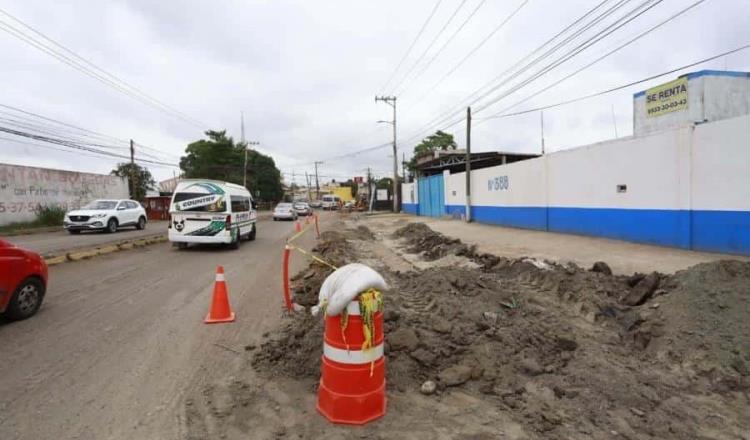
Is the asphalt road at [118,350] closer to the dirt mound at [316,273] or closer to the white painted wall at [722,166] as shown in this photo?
the dirt mound at [316,273]

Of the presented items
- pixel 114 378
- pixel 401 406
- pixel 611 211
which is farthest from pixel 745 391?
pixel 611 211

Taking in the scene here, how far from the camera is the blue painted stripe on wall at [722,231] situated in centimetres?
951

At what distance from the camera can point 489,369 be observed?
421 cm

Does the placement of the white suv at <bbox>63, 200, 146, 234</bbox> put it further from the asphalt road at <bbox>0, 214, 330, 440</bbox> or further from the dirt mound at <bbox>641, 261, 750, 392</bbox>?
the dirt mound at <bbox>641, 261, 750, 392</bbox>

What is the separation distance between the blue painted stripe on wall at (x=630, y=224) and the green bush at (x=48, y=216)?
27.4m

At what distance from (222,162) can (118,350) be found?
51704 mm

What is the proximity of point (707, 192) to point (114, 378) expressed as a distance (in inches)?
477

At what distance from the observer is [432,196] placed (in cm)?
3403

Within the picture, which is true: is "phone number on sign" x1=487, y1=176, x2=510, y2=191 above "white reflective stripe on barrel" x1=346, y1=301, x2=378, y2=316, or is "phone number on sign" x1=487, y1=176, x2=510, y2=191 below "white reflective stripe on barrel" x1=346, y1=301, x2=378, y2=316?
above

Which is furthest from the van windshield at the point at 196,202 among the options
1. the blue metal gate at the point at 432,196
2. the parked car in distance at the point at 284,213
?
the parked car in distance at the point at 284,213

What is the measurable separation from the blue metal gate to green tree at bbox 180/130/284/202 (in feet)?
88.2

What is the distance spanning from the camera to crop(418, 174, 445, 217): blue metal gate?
1250 inches

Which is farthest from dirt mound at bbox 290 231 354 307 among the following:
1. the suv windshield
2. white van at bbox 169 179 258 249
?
the suv windshield

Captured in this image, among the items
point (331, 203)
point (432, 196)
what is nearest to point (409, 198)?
point (432, 196)
